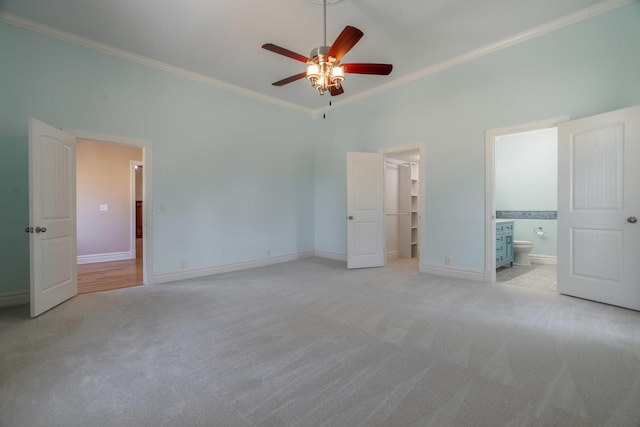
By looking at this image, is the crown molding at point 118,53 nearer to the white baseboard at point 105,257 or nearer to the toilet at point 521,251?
the white baseboard at point 105,257

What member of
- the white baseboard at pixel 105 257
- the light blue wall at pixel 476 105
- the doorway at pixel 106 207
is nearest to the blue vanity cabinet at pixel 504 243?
the light blue wall at pixel 476 105

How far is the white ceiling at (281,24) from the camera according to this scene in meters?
3.00

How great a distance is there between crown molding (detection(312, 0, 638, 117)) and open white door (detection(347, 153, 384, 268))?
130cm

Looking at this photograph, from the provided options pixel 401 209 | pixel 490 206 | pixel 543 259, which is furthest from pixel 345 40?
pixel 543 259

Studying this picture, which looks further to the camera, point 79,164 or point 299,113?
point 299,113

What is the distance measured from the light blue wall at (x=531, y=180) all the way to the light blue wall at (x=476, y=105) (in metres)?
1.84

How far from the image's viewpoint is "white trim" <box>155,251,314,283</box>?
14.0 feet

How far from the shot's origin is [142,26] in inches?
130

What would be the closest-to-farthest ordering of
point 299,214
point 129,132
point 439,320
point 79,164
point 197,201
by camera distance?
1. point 439,320
2. point 129,132
3. point 197,201
4. point 79,164
5. point 299,214

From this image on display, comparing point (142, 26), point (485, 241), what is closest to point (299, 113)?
point (142, 26)

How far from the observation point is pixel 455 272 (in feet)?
14.2

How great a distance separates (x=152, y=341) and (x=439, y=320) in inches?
103

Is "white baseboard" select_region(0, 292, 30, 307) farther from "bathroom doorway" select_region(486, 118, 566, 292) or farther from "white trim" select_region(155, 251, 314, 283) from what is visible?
"bathroom doorway" select_region(486, 118, 566, 292)

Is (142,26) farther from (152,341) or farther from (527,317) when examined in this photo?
(527,317)
